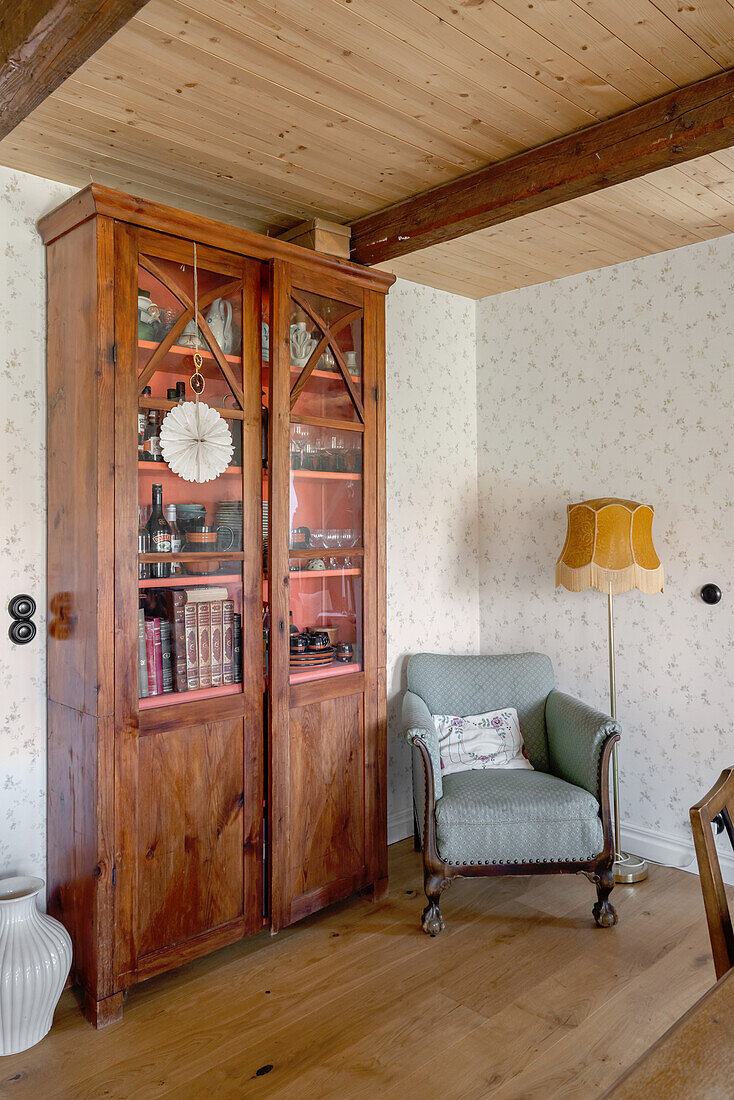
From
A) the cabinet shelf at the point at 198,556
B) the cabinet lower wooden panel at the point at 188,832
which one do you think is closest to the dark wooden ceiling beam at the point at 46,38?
the cabinet shelf at the point at 198,556

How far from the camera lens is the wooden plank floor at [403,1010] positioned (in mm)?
2033

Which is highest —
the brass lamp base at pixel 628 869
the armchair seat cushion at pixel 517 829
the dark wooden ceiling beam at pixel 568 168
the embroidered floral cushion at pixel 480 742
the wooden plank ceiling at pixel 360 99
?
the wooden plank ceiling at pixel 360 99

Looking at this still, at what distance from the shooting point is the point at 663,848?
3.33 m

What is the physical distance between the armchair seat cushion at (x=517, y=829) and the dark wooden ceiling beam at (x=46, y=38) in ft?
7.94

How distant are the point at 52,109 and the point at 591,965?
3.08 meters

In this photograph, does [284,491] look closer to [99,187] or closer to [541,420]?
[99,187]

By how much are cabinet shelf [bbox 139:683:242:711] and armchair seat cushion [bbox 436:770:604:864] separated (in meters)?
0.87

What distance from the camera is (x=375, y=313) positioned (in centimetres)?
300

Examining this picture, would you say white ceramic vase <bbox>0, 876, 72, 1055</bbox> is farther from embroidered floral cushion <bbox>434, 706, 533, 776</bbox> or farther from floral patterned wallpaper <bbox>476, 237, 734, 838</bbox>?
floral patterned wallpaper <bbox>476, 237, 734, 838</bbox>

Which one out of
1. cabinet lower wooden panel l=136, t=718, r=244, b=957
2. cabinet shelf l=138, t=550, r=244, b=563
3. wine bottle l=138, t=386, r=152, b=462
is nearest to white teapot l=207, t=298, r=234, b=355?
wine bottle l=138, t=386, r=152, b=462

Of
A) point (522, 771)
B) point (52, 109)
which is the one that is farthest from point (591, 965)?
point (52, 109)


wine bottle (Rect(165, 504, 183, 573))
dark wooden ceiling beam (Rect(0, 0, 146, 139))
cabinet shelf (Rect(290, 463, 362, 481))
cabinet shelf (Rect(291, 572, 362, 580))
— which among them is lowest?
cabinet shelf (Rect(291, 572, 362, 580))

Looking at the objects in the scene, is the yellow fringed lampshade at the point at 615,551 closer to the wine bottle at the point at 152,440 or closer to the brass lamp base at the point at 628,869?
the brass lamp base at the point at 628,869

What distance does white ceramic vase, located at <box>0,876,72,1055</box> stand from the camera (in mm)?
2086
